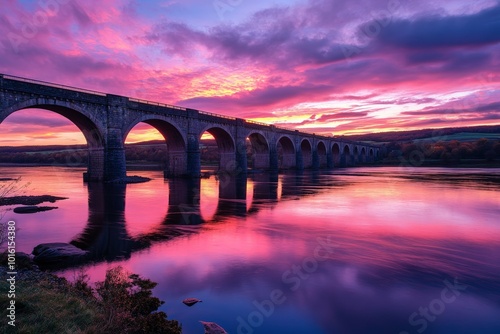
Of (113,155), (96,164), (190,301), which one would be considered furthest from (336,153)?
(190,301)

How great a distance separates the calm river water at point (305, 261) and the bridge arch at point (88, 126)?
1372cm

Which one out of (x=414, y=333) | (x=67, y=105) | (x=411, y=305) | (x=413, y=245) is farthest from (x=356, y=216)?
(x=67, y=105)

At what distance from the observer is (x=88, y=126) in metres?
32.7

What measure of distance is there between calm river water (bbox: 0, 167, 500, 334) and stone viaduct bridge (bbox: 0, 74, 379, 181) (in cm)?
1346

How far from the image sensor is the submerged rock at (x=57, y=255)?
8969mm

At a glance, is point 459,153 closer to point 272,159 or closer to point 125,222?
point 272,159

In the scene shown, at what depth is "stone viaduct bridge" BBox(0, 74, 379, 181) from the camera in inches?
1052

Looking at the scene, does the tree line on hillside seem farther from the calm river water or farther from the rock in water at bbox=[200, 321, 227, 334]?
the rock in water at bbox=[200, 321, 227, 334]

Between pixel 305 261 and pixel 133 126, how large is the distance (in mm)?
31327

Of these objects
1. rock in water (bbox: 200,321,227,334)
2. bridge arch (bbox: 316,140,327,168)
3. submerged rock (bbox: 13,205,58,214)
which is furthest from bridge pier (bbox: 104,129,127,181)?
bridge arch (bbox: 316,140,327,168)

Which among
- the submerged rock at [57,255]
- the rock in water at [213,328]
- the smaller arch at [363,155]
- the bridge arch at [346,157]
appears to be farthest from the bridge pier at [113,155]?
the smaller arch at [363,155]

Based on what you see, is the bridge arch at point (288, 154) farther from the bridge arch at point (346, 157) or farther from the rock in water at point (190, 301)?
the rock in water at point (190, 301)

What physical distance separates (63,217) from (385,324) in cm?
1622

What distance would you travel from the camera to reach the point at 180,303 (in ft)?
21.7
